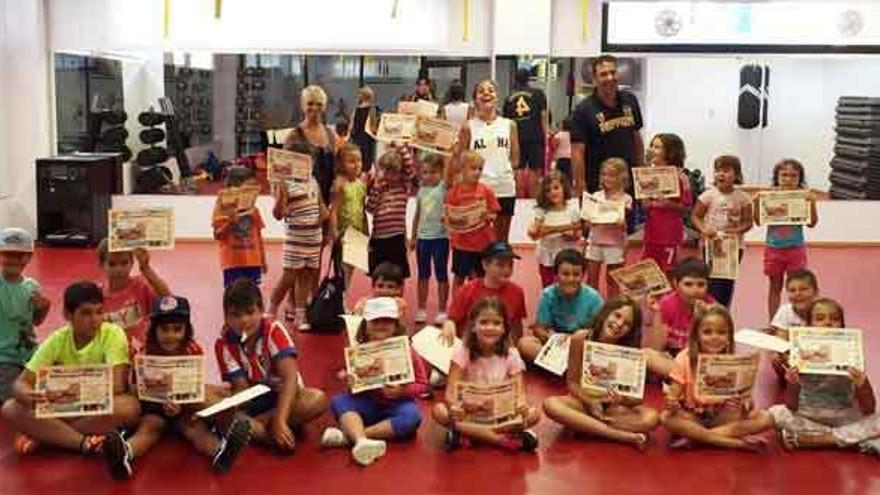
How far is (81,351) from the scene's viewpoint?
154 inches

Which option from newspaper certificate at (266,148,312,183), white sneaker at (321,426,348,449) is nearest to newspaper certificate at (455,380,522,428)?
white sneaker at (321,426,348,449)

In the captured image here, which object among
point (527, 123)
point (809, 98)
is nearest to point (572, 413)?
point (527, 123)

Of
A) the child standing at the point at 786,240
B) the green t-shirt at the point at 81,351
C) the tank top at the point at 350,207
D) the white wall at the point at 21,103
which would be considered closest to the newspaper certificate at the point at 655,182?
the child standing at the point at 786,240

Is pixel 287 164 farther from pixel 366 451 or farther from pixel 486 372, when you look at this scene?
pixel 366 451

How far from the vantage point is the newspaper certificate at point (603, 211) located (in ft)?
18.8

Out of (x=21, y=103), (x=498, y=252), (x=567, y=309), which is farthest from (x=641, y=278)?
(x=21, y=103)

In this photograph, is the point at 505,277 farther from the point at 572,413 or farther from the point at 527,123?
the point at 527,123

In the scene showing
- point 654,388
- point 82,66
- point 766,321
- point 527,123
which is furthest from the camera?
point 82,66

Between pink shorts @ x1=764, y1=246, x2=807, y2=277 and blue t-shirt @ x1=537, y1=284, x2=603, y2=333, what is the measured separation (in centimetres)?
137

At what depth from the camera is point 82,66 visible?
9852 millimetres

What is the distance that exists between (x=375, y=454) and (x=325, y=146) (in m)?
2.51

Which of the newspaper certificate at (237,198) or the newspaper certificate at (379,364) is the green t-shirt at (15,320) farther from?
the newspaper certificate at (379,364)

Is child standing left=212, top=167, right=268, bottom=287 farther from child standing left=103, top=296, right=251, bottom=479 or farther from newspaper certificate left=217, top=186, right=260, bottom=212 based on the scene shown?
child standing left=103, top=296, right=251, bottom=479

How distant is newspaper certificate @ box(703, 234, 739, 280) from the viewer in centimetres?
559
